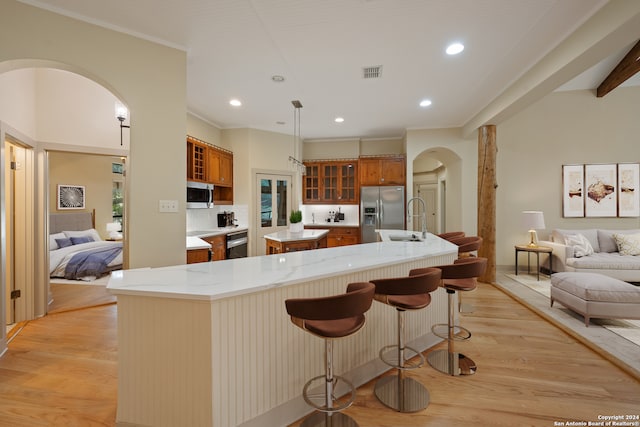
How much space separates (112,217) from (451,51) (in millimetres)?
7923

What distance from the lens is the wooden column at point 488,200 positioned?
4684mm

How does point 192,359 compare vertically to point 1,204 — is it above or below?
below

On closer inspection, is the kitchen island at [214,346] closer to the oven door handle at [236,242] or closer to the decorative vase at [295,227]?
the decorative vase at [295,227]

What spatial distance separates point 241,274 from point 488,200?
4510mm

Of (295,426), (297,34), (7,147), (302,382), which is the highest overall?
(297,34)

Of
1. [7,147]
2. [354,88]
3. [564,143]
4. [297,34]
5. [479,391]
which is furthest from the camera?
[564,143]

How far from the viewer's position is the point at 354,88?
13.3 feet

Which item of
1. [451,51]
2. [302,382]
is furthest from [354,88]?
[302,382]

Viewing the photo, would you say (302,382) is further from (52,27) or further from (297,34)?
(52,27)

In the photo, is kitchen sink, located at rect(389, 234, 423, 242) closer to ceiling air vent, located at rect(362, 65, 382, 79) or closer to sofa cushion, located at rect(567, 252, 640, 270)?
ceiling air vent, located at rect(362, 65, 382, 79)

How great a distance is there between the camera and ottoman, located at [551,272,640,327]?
2807 mm

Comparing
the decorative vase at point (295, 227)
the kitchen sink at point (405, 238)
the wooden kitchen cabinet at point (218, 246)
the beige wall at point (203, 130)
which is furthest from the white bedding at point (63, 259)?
the kitchen sink at point (405, 238)

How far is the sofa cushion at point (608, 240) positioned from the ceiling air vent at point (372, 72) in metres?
4.87

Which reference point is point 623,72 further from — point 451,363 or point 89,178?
point 89,178
